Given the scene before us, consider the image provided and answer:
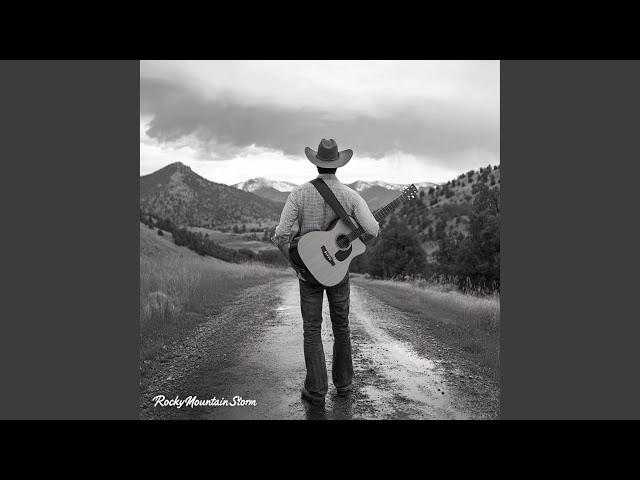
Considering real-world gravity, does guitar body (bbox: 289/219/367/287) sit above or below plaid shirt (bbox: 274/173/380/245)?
below

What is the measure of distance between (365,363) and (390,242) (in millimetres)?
21598

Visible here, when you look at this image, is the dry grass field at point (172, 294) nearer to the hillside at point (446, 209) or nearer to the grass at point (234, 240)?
the grass at point (234, 240)

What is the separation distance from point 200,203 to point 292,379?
17.1 meters

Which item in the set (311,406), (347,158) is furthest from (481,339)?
(347,158)

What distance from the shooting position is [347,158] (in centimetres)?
553

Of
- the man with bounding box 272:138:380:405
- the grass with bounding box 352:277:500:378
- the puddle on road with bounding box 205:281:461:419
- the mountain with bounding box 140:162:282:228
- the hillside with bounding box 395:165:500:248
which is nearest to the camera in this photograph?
the puddle on road with bounding box 205:281:461:419

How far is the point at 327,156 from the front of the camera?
545 cm

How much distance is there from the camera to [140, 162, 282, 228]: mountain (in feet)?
43.3

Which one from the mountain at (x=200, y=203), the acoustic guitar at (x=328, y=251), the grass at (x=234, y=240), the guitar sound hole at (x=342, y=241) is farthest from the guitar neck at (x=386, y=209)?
the grass at (x=234, y=240)

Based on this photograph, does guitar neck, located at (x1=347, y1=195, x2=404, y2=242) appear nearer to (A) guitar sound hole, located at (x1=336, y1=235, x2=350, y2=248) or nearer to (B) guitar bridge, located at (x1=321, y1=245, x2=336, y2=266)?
(A) guitar sound hole, located at (x1=336, y1=235, x2=350, y2=248)

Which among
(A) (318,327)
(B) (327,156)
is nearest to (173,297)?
(A) (318,327)

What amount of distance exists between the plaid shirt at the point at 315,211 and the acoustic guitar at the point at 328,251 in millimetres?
101

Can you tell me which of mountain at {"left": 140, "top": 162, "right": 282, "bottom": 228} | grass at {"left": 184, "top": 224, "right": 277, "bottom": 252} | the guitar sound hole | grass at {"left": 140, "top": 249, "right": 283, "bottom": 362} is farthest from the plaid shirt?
grass at {"left": 184, "top": 224, "right": 277, "bottom": 252}

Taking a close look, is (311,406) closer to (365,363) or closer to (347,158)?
(365,363)
